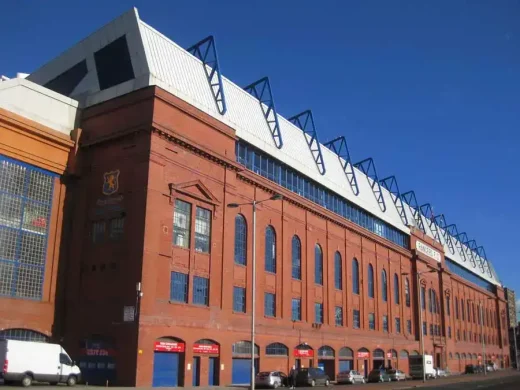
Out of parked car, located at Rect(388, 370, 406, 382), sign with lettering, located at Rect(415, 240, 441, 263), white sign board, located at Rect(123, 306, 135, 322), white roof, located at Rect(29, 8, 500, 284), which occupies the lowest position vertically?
parked car, located at Rect(388, 370, 406, 382)

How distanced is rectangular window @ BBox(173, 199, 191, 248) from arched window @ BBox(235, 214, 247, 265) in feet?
21.8

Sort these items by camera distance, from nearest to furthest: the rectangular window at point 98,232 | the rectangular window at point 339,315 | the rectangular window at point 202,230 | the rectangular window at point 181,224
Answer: the rectangular window at point 98,232
the rectangular window at point 181,224
the rectangular window at point 202,230
the rectangular window at point 339,315

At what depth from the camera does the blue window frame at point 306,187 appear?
5353cm

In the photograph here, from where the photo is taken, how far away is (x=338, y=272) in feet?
219

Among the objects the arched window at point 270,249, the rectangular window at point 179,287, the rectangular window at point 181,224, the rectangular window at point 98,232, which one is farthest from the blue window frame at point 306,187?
the rectangular window at point 98,232

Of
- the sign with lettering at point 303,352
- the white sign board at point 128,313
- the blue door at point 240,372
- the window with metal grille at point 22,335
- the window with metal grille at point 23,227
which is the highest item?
the window with metal grille at point 23,227

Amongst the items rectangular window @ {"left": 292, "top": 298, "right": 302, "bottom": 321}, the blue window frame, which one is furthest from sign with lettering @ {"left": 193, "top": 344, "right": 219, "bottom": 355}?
the blue window frame

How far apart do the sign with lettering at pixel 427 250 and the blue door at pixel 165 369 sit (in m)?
57.9

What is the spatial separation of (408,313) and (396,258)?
8423mm

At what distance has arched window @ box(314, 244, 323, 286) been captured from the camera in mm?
61719

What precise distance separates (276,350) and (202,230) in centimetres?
1451

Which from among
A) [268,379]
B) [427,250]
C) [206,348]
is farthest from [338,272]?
[427,250]

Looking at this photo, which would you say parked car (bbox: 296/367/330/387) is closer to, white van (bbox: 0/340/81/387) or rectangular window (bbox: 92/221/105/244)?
white van (bbox: 0/340/81/387)

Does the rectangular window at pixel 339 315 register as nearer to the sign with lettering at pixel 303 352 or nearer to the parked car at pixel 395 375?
the sign with lettering at pixel 303 352
